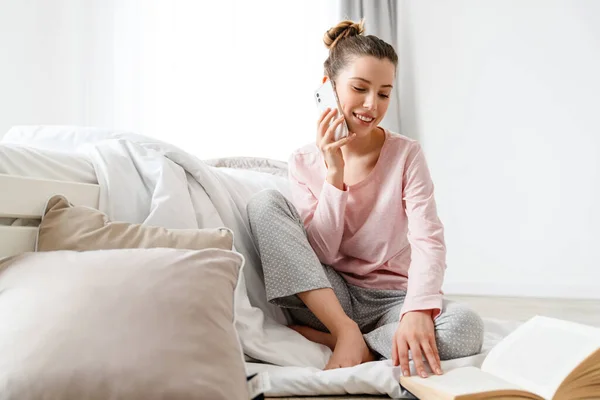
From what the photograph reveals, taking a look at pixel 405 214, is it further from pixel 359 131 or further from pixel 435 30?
pixel 435 30

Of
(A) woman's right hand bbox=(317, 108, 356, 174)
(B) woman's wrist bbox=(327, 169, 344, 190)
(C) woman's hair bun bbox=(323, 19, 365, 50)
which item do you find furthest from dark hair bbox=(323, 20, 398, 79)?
(B) woman's wrist bbox=(327, 169, 344, 190)

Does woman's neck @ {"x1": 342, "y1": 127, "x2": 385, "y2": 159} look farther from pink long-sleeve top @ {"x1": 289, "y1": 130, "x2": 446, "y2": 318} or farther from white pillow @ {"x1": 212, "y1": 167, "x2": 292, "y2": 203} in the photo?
white pillow @ {"x1": 212, "y1": 167, "x2": 292, "y2": 203}

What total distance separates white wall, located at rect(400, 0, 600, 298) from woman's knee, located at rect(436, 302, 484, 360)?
66.0 inches

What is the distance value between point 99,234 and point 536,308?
6.10ft

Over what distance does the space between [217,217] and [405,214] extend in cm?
43

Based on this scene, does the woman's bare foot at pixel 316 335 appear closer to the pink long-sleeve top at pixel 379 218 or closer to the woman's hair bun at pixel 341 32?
the pink long-sleeve top at pixel 379 218

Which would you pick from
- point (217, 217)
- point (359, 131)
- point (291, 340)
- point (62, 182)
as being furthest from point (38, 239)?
point (359, 131)

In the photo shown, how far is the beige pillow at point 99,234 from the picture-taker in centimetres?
97

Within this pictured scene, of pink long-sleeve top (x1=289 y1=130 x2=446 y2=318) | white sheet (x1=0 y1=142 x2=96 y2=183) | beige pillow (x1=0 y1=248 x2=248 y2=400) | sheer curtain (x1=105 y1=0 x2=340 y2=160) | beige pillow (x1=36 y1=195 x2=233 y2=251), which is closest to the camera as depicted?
beige pillow (x1=0 y1=248 x2=248 y2=400)

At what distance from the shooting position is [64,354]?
71 cm

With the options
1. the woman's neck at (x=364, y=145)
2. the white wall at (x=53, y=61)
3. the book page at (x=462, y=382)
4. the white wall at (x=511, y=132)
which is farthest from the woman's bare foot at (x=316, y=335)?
the white wall at (x=53, y=61)

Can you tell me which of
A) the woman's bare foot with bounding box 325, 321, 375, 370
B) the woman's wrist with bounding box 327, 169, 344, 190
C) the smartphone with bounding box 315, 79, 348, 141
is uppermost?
the smartphone with bounding box 315, 79, 348, 141

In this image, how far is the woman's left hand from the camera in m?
0.98

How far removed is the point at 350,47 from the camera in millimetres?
1398
